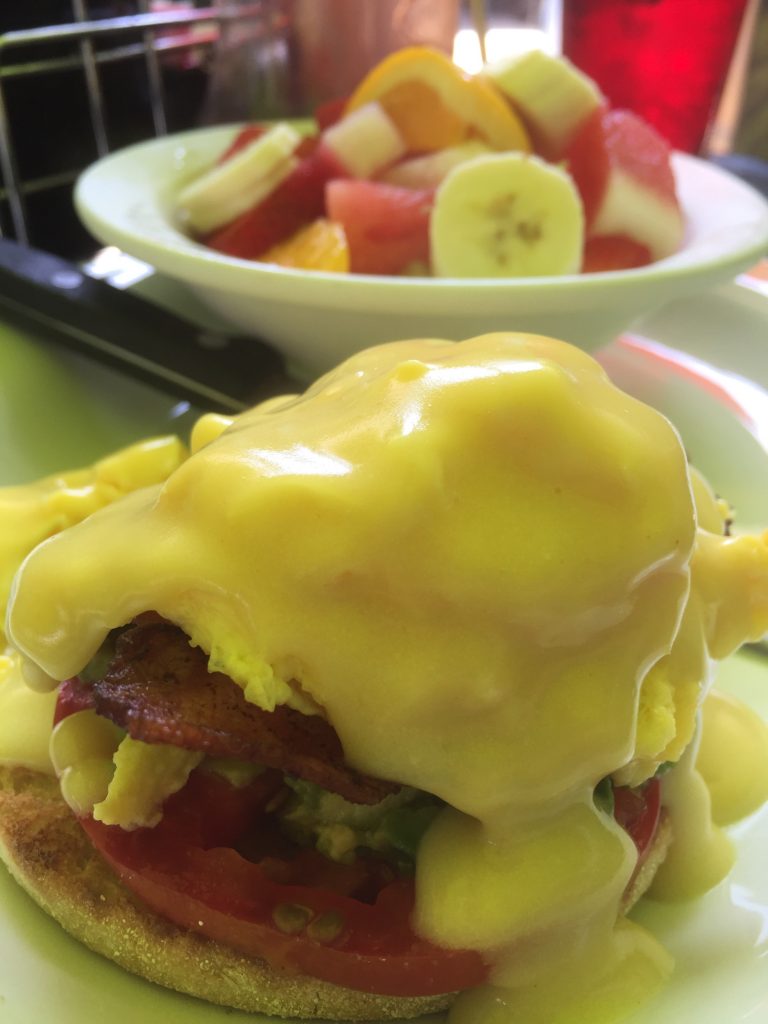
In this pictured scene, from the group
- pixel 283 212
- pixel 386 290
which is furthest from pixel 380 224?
pixel 386 290

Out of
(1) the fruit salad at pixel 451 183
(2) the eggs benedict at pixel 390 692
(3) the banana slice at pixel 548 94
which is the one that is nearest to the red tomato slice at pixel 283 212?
(1) the fruit salad at pixel 451 183

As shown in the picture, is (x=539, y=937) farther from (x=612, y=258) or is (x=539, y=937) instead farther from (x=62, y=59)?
(x=62, y=59)

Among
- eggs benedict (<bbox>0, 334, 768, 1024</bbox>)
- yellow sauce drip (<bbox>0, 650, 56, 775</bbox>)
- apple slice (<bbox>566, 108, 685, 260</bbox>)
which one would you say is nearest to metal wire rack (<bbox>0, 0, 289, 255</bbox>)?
apple slice (<bbox>566, 108, 685, 260</bbox>)

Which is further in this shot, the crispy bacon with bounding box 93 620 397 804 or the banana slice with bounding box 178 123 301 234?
the banana slice with bounding box 178 123 301 234

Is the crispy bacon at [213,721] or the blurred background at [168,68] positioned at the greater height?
the blurred background at [168,68]

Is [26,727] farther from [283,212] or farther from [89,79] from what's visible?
[89,79]

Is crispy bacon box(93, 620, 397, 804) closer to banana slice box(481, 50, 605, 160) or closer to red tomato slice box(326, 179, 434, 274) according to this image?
red tomato slice box(326, 179, 434, 274)

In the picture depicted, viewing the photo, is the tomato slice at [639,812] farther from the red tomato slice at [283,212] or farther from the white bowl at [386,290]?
the red tomato slice at [283,212]
